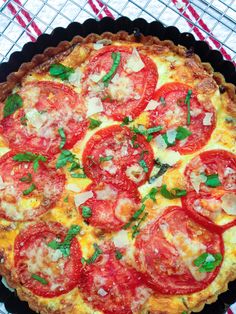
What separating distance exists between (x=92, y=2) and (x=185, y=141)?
1242mm

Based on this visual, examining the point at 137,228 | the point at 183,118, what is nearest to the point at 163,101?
the point at 183,118

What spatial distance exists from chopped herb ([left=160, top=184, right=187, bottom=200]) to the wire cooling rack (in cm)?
113

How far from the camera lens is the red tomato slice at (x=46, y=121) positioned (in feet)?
12.0

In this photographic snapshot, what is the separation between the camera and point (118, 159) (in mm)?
3605

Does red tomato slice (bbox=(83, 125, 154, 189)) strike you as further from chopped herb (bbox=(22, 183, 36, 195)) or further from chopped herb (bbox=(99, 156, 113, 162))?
chopped herb (bbox=(22, 183, 36, 195))

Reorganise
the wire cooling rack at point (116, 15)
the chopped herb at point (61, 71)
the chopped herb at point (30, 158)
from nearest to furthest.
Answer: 1. the chopped herb at point (30, 158)
2. the chopped herb at point (61, 71)
3. the wire cooling rack at point (116, 15)

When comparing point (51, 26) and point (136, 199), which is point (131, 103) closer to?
point (136, 199)

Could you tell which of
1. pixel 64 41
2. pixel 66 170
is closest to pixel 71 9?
pixel 64 41

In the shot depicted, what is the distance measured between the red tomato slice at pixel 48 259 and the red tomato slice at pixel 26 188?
0.09 m

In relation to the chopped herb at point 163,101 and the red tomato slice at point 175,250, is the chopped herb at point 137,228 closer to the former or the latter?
the red tomato slice at point 175,250

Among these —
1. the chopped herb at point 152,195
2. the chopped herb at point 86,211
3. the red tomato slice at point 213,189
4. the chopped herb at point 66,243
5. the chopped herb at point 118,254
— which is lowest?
the chopped herb at point 66,243

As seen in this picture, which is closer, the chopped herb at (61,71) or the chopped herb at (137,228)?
the chopped herb at (137,228)

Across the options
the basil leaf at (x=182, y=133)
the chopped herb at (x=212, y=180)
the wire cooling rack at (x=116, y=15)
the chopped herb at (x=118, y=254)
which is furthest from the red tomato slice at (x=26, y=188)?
the wire cooling rack at (x=116, y=15)

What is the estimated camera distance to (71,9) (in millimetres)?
4395
